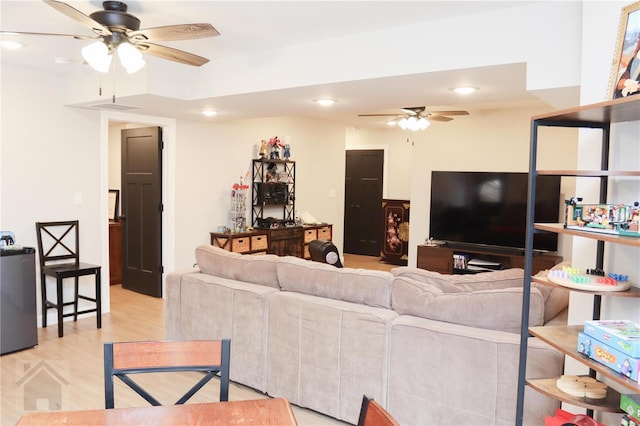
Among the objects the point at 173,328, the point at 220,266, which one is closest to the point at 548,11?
the point at 220,266

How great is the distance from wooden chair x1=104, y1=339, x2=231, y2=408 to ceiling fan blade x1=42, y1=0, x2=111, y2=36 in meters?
1.62

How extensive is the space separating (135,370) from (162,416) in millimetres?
325

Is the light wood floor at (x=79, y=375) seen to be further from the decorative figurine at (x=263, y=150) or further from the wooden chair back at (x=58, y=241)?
the decorative figurine at (x=263, y=150)

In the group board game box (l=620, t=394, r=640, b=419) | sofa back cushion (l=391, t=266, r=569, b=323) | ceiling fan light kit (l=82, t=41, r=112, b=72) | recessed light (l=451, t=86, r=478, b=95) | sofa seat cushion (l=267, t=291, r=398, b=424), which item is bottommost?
sofa seat cushion (l=267, t=291, r=398, b=424)

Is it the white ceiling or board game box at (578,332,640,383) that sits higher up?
the white ceiling

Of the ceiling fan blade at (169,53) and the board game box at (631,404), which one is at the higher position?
the ceiling fan blade at (169,53)

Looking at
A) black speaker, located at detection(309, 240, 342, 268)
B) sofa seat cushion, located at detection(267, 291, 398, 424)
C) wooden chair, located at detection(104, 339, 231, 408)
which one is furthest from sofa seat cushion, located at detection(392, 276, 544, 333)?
black speaker, located at detection(309, 240, 342, 268)

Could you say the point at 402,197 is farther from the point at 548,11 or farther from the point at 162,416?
the point at 162,416

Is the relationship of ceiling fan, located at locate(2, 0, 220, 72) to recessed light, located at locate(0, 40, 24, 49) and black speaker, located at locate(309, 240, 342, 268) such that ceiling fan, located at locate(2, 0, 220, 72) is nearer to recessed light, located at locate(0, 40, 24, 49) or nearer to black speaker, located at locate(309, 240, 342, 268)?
recessed light, located at locate(0, 40, 24, 49)

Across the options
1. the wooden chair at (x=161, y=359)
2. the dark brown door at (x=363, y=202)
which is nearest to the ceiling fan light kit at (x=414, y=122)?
the dark brown door at (x=363, y=202)

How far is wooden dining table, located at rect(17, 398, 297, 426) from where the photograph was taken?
4.94 feet

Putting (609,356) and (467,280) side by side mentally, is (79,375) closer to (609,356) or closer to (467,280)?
(467,280)

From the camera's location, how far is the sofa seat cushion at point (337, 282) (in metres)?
2.94

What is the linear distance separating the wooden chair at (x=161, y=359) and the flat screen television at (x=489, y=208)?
16.6 feet
